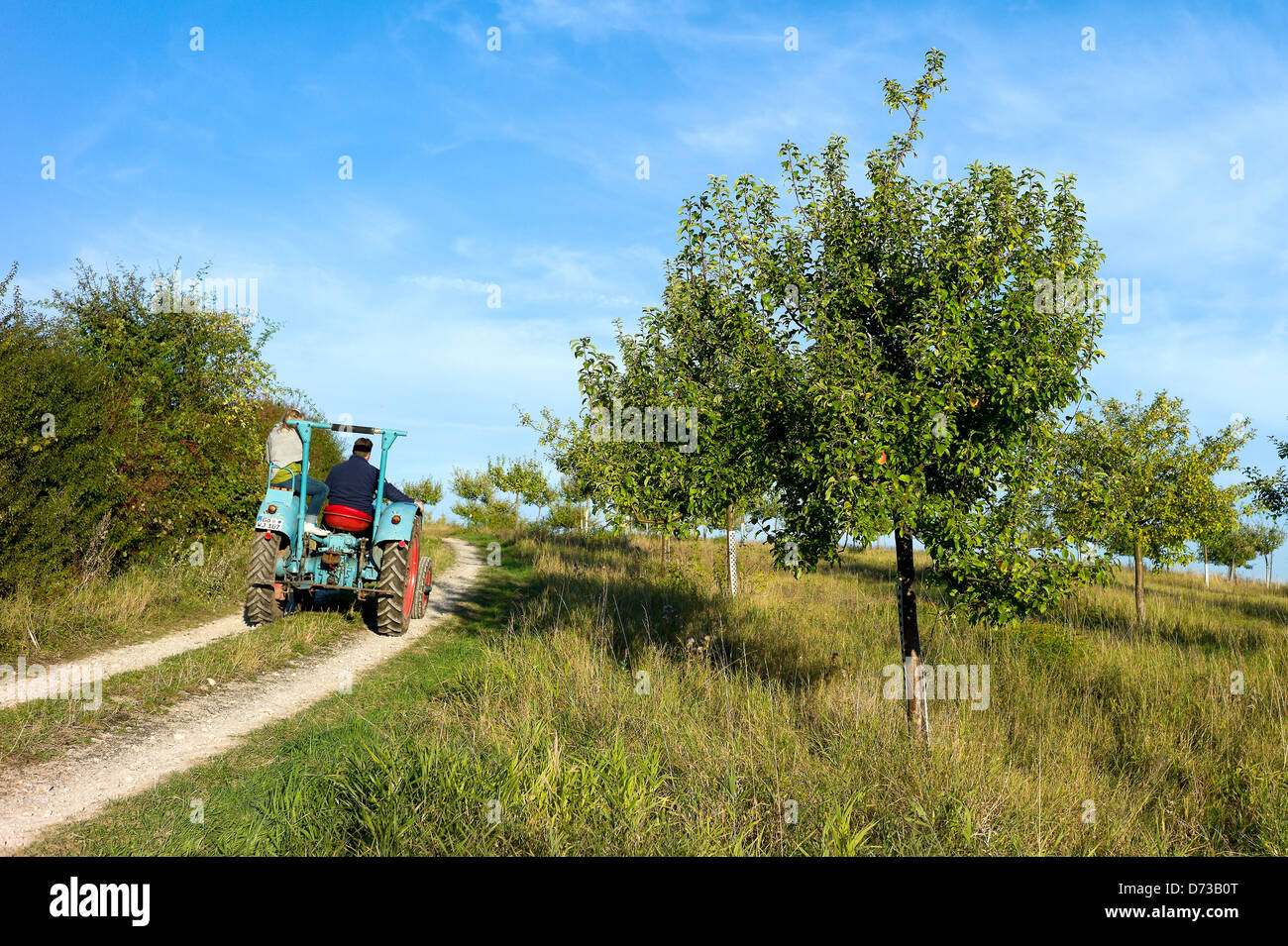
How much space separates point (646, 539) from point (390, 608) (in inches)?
731

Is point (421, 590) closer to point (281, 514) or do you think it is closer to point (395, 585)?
point (395, 585)

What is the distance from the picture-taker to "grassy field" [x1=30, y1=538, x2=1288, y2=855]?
14.3 feet

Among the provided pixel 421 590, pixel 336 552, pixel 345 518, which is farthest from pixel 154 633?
pixel 421 590

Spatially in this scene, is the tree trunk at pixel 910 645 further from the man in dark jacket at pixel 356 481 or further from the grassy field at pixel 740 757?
the man in dark jacket at pixel 356 481

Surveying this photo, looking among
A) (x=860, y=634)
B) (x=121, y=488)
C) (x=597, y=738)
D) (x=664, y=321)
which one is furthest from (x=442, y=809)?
(x=121, y=488)

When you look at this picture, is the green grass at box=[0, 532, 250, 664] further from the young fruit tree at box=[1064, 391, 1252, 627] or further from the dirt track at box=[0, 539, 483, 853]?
the young fruit tree at box=[1064, 391, 1252, 627]

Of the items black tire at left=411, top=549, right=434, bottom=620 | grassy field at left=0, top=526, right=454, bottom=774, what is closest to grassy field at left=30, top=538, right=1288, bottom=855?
black tire at left=411, top=549, right=434, bottom=620

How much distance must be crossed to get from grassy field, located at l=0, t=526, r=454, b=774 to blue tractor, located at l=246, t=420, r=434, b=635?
0.60 m

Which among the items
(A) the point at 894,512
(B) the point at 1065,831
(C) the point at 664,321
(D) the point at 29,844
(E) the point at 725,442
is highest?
(C) the point at 664,321

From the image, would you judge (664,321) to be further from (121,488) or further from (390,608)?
(121,488)

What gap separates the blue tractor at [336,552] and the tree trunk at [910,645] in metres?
7.36

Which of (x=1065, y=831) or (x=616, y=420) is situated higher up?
(x=616, y=420)

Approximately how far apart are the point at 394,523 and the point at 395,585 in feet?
3.28

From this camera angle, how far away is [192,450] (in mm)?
13773
